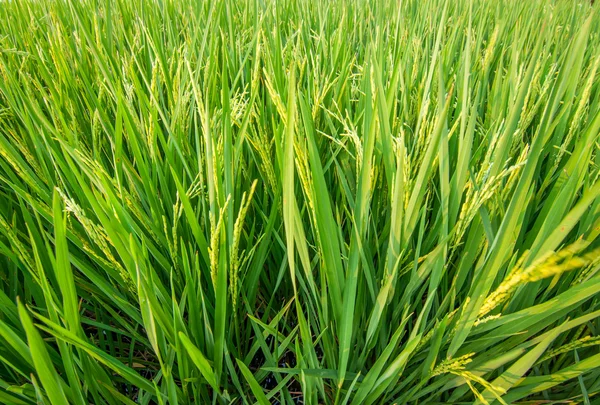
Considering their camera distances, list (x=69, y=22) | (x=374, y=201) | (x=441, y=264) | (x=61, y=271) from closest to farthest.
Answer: (x=61, y=271) < (x=441, y=264) < (x=374, y=201) < (x=69, y=22)

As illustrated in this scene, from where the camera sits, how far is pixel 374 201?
22.9 inches

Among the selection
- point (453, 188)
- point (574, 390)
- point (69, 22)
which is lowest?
point (574, 390)

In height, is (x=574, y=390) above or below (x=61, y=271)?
below

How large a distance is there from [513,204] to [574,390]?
1.07ft

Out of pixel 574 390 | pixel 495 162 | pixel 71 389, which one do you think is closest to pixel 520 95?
pixel 495 162

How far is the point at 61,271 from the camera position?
1.07 feet

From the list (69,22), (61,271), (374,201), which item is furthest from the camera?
(69,22)

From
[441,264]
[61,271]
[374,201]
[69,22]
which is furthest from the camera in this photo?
[69,22]

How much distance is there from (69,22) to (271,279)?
1.35 metres

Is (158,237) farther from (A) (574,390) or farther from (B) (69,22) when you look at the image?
(B) (69,22)

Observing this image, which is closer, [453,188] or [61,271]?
[61,271]

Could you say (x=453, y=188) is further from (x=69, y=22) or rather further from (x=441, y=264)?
(x=69, y=22)

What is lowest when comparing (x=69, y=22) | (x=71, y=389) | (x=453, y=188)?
(x=71, y=389)

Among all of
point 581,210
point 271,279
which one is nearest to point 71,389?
point 271,279
